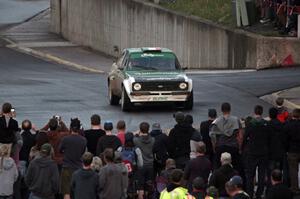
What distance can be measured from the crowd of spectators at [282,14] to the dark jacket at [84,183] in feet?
76.6

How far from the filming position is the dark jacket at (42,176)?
1628 centimetres

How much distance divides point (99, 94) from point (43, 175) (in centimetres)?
1618

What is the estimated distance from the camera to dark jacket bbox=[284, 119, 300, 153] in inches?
711

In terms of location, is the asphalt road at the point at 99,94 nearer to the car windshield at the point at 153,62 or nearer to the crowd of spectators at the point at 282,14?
the car windshield at the point at 153,62

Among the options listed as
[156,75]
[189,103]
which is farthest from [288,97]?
[156,75]

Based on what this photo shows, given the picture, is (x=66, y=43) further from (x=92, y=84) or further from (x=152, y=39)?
(x=92, y=84)

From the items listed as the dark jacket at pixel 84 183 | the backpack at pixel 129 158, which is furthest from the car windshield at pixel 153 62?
the dark jacket at pixel 84 183

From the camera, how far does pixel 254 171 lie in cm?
1809

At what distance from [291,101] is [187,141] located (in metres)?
11.0

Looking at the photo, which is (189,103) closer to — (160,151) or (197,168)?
(160,151)

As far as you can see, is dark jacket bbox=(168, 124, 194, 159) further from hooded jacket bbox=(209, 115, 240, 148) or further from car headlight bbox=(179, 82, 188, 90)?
car headlight bbox=(179, 82, 188, 90)

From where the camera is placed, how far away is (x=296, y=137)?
18.1 metres

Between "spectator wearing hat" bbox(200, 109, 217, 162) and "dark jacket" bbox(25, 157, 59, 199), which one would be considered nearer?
"dark jacket" bbox(25, 157, 59, 199)

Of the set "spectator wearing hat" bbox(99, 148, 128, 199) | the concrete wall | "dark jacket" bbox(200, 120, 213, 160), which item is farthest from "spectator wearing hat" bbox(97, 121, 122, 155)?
the concrete wall
